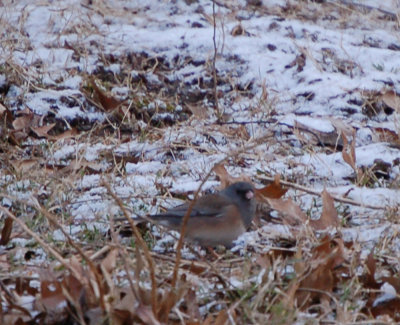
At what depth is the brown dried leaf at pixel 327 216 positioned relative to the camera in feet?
13.0

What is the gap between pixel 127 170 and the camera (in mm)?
4973

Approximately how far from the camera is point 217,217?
13.1 feet

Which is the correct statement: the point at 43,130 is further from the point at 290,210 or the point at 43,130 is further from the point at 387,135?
the point at 387,135

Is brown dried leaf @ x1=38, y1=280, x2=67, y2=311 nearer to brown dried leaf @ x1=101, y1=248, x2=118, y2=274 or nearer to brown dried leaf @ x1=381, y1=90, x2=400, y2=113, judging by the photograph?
brown dried leaf @ x1=101, y1=248, x2=118, y2=274

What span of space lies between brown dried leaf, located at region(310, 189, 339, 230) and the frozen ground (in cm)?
7

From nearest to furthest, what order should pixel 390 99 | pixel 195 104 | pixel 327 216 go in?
1. pixel 327 216
2. pixel 390 99
3. pixel 195 104

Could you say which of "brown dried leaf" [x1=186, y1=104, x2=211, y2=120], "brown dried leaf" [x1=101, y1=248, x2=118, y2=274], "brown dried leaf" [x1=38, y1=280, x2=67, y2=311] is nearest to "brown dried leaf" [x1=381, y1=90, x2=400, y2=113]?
"brown dried leaf" [x1=186, y1=104, x2=211, y2=120]

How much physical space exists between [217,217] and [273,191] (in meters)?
0.40

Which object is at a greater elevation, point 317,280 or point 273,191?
point 317,280

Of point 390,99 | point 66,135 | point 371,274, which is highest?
point 371,274

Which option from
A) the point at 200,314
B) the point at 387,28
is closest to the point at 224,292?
the point at 200,314

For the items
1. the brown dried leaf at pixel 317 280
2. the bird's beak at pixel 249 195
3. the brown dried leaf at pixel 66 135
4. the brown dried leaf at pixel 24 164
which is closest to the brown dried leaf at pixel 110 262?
the brown dried leaf at pixel 317 280

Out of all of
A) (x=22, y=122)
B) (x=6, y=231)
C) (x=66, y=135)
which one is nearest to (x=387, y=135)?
(x=66, y=135)

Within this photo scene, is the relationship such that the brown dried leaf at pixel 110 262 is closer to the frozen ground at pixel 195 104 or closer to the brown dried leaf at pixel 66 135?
the frozen ground at pixel 195 104
